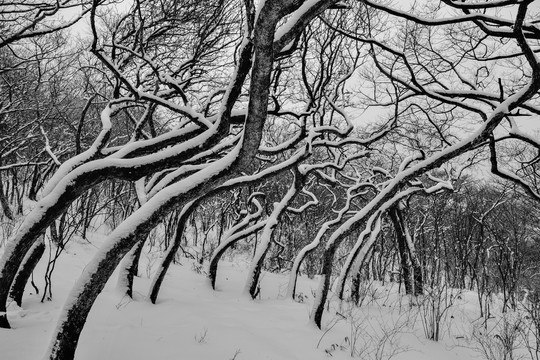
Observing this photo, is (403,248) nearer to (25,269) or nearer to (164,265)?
(164,265)

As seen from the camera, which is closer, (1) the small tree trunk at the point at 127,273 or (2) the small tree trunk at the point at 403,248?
(1) the small tree trunk at the point at 127,273

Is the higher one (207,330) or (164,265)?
(164,265)

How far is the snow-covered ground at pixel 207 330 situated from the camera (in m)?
3.19

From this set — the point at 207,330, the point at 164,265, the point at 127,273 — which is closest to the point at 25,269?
the point at 127,273

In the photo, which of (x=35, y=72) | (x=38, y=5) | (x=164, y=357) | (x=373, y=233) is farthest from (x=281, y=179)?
(x=164, y=357)

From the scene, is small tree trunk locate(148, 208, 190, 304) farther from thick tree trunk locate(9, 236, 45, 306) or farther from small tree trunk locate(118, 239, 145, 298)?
thick tree trunk locate(9, 236, 45, 306)

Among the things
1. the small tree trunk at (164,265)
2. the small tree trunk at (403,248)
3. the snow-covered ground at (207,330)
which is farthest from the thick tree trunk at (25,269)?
the small tree trunk at (403,248)

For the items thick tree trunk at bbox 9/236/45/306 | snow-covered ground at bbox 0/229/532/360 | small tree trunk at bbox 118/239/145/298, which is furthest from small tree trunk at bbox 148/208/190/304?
thick tree trunk at bbox 9/236/45/306

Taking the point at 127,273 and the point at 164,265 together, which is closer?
the point at 127,273

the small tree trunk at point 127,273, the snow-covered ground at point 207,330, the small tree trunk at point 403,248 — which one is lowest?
the snow-covered ground at point 207,330

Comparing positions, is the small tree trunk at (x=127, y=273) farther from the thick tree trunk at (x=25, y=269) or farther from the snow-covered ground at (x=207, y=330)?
the thick tree trunk at (x=25, y=269)

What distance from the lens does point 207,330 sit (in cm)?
395

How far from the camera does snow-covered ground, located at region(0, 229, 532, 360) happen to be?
3189 mm

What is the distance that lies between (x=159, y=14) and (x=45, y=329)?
530cm
